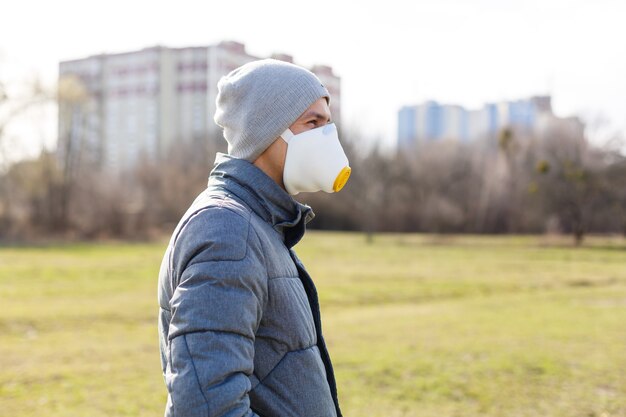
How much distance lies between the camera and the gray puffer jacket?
1.55 meters

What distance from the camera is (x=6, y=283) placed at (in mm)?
15719

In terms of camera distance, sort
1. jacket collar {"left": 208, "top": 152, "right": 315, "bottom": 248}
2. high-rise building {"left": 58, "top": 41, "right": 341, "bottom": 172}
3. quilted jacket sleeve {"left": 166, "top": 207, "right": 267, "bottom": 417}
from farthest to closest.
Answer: high-rise building {"left": 58, "top": 41, "right": 341, "bottom": 172}, jacket collar {"left": 208, "top": 152, "right": 315, "bottom": 248}, quilted jacket sleeve {"left": 166, "top": 207, "right": 267, "bottom": 417}

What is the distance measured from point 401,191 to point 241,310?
49170mm

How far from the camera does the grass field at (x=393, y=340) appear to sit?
6070 mm

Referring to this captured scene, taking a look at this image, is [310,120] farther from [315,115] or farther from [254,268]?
[254,268]

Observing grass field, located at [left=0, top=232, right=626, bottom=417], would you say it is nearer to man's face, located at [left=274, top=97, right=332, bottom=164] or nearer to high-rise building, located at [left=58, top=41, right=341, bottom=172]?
man's face, located at [left=274, top=97, right=332, bottom=164]

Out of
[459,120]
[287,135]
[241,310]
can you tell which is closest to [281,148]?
[287,135]

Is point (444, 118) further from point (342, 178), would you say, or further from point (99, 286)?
point (342, 178)

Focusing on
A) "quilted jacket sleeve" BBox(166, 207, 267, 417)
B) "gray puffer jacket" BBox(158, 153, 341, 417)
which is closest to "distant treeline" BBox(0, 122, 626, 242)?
"gray puffer jacket" BBox(158, 153, 341, 417)

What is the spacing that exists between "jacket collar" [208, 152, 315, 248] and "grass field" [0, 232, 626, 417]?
4.11 m

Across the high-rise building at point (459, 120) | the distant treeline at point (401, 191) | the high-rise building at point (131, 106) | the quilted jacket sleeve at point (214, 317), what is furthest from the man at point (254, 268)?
the high-rise building at point (459, 120)

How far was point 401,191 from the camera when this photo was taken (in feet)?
165

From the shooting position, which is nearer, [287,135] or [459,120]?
[287,135]

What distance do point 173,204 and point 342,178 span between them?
130ft
